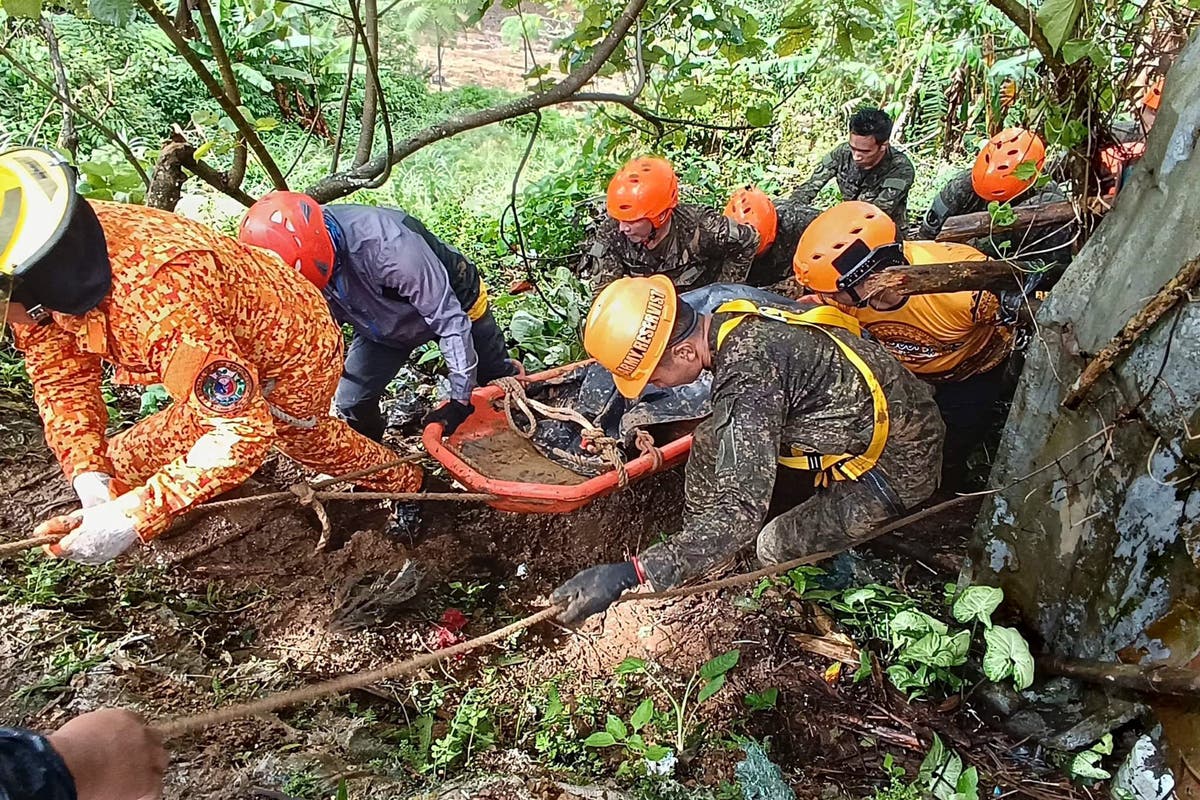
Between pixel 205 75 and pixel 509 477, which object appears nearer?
pixel 205 75

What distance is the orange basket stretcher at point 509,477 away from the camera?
334 cm

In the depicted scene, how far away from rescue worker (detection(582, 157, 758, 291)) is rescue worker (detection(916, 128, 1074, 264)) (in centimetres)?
132

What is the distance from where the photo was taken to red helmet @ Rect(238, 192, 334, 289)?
10.3 feet

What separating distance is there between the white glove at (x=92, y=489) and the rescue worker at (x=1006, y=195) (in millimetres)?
3494

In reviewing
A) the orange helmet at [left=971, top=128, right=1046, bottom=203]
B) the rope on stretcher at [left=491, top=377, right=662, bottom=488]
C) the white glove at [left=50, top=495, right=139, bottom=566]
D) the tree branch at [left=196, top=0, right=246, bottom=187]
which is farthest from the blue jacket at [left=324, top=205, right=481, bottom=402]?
the orange helmet at [left=971, top=128, right=1046, bottom=203]

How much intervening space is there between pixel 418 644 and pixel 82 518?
1328mm

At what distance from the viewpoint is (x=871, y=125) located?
19.6 ft

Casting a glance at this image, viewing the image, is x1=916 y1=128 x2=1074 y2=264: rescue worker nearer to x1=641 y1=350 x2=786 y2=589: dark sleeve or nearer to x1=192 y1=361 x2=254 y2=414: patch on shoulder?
x1=641 y1=350 x2=786 y2=589: dark sleeve

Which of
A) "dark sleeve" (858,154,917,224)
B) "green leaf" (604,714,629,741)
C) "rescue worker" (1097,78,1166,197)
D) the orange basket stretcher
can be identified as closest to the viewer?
"green leaf" (604,714,629,741)

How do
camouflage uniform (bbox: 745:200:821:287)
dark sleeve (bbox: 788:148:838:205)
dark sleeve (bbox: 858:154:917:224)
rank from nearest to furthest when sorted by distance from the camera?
camouflage uniform (bbox: 745:200:821:287)
dark sleeve (bbox: 858:154:917:224)
dark sleeve (bbox: 788:148:838:205)

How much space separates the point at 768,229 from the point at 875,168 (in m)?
1.34

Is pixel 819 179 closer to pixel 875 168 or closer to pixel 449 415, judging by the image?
pixel 875 168

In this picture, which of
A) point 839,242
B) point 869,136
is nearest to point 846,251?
point 839,242

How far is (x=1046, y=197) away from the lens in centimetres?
494
